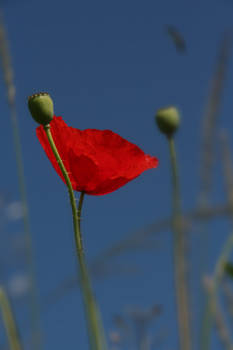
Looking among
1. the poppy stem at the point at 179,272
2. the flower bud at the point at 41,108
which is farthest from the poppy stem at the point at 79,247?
the poppy stem at the point at 179,272

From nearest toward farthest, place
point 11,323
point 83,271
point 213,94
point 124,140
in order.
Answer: point 83,271, point 124,140, point 11,323, point 213,94

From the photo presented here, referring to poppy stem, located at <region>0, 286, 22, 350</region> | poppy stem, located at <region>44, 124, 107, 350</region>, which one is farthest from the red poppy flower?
poppy stem, located at <region>0, 286, 22, 350</region>

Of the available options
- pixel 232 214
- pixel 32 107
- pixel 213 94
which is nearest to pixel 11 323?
pixel 32 107

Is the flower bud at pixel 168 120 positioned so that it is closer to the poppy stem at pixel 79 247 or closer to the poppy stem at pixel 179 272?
the poppy stem at pixel 179 272

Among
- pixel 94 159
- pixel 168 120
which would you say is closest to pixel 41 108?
pixel 94 159

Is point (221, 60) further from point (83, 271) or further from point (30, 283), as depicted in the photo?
point (83, 271)

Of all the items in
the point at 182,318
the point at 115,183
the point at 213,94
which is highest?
the point at 213,94

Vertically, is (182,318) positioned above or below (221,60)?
below
